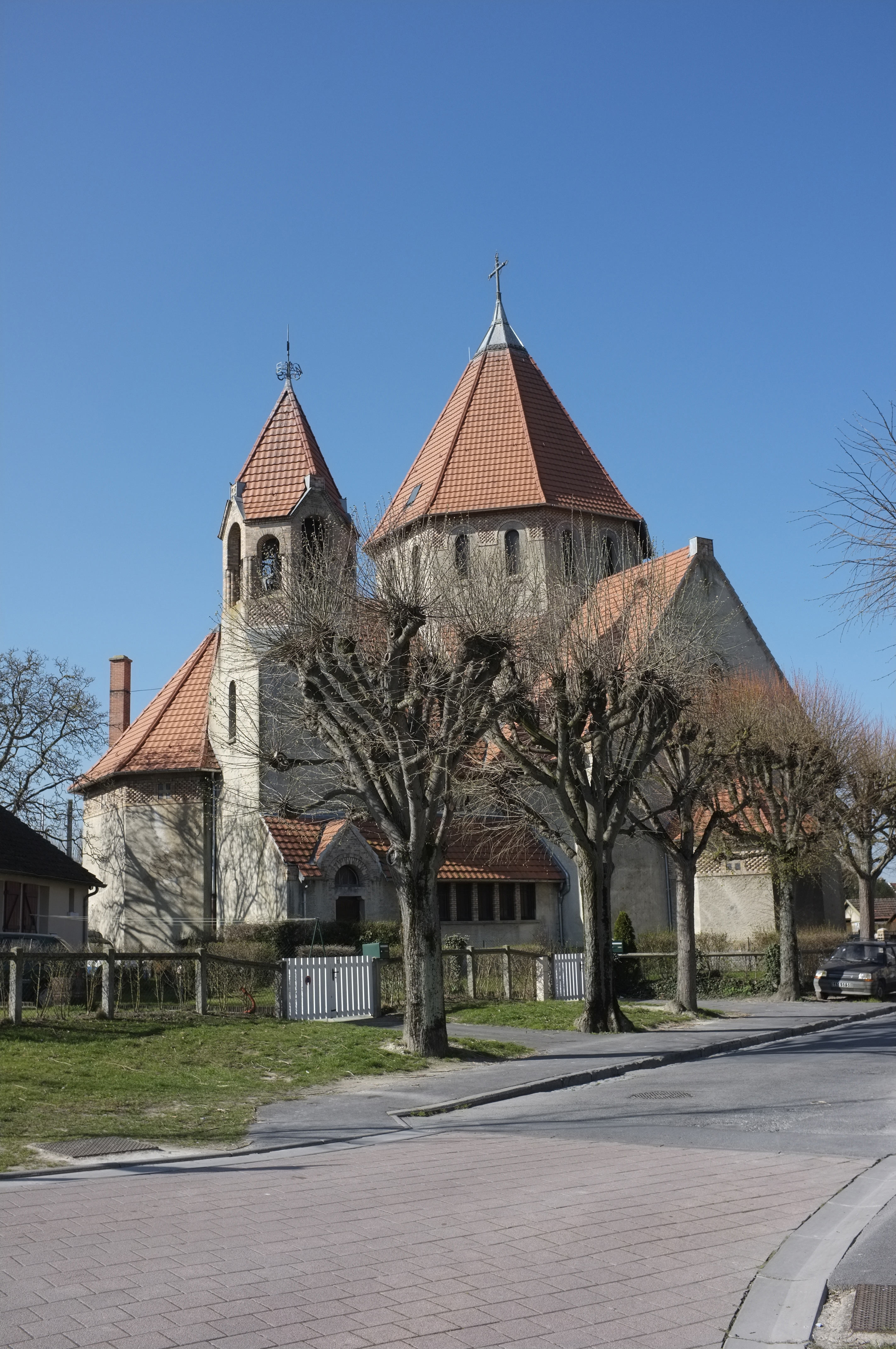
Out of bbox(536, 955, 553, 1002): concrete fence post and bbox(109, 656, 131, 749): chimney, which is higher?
bbox(109, 656, 131, 749): chimney

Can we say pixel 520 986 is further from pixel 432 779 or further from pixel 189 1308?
pixel 189 1308

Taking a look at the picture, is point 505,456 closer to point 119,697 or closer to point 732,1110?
point 119,697

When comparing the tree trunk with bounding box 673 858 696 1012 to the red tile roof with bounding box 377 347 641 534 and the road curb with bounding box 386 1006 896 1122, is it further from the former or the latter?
the red tile roof with bounding box 377 347 641 534

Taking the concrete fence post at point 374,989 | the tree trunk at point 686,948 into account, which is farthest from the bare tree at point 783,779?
the concrete fence post at point 374,989

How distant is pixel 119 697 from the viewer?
50.2 m

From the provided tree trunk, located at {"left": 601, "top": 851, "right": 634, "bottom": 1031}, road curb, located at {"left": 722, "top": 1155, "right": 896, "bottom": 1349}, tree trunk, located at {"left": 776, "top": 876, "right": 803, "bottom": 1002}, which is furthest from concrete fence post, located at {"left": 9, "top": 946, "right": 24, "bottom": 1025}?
tree trunk, located at {"left": 776, "top": 876, "right": 803, "bottom": 1002}

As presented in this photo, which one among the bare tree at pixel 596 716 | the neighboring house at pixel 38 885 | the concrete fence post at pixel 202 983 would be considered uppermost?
the bare tree at pixel 596 716

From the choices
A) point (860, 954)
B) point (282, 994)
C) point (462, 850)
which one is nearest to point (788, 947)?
point (860, 954)

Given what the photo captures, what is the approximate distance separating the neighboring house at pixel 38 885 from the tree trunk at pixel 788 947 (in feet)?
55.3

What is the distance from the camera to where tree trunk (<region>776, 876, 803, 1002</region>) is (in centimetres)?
3067

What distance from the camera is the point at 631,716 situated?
2325cm

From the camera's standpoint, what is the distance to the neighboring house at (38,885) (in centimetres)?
3059

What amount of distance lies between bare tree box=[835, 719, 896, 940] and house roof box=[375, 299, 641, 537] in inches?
484

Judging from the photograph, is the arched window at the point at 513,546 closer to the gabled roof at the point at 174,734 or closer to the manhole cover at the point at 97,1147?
the gabled roof at the point at 174,734
